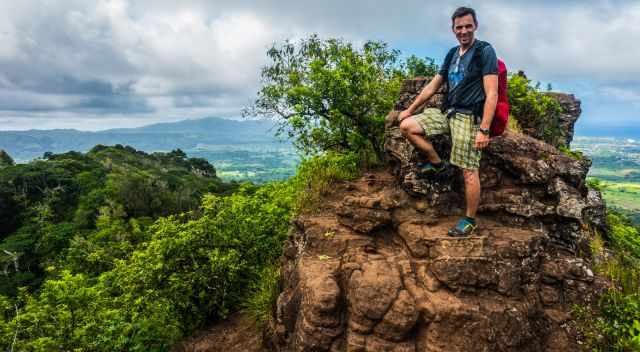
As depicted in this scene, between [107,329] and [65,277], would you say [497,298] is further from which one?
[65,277]

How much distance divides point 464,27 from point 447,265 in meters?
3.66

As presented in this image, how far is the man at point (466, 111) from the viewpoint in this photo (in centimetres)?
536

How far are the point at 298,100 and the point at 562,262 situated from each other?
304 inches

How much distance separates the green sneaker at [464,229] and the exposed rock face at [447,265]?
5.8 inches

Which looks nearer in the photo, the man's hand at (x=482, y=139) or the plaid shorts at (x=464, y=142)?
the man's hand at (x=482, y=139)

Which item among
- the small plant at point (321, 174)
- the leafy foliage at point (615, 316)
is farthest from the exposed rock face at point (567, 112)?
the small plant at point (321, 174)

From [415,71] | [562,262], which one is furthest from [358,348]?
[415,71]

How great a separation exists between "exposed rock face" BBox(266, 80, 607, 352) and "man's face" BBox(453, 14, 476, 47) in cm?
183

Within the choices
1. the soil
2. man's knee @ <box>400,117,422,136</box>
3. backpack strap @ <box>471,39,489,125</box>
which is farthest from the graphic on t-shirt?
the soil

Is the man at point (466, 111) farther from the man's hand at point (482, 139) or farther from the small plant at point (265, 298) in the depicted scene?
the small plant at point (265, 298)

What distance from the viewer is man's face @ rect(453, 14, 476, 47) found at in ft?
17.9

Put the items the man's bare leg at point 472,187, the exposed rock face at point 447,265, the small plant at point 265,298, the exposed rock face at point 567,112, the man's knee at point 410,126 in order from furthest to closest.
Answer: the exposed rock face at point 567,112
the small plant at point 265,298
the man's knee at point 410,126
the man's bare leg at point 472,187
the exposed rock face at point 447,265

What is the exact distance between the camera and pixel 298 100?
10703 millimetres

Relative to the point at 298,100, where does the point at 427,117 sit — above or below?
below
